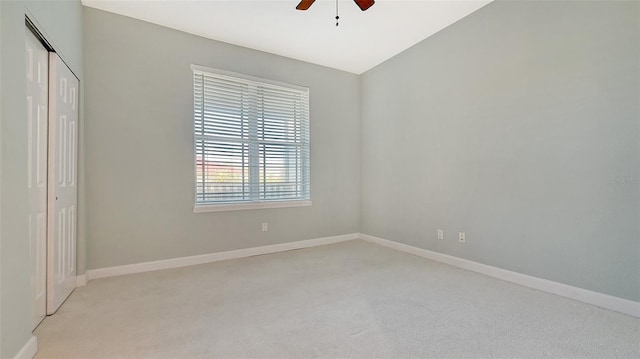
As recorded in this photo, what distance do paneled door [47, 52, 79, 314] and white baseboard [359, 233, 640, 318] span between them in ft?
12.5

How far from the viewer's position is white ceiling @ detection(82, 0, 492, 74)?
119 inches

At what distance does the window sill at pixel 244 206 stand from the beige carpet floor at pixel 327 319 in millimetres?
816

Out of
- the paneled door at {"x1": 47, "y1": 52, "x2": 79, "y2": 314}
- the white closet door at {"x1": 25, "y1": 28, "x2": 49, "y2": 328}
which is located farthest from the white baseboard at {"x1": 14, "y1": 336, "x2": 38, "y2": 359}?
the paneled door at {"x1": 47, "y1": 52, "x2": 79, "y2": 314}

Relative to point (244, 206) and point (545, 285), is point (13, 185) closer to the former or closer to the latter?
point (244, 206)

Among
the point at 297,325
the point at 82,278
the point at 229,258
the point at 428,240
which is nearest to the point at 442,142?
the point at 428,240

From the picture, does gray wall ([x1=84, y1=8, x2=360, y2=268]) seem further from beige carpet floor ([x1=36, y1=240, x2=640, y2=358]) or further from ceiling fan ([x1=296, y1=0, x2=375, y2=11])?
ceiling fan ([x1=296, y1=0, x2=375, y2=11])

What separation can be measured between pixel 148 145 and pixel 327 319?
9.16 ft

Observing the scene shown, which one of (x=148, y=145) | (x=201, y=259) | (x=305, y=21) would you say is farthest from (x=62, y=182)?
(x=305, y=21)

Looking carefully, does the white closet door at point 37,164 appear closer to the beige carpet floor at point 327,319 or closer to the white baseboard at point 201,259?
the beige carpet floor at point 327,319

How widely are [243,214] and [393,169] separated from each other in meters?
2.31

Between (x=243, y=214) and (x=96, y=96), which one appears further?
(x=243, y=214)

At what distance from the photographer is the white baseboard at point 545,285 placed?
2186 millimetres

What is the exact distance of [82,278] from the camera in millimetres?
2832

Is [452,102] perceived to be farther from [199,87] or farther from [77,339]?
→ [77,339]
